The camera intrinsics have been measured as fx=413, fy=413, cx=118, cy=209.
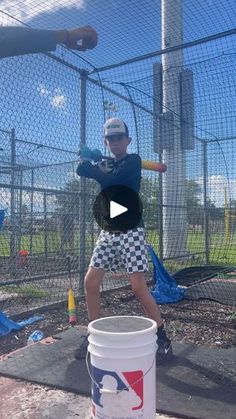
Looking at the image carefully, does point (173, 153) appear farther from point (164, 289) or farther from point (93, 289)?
point (93, 289)

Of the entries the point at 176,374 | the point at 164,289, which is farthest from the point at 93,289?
the point at 164,289

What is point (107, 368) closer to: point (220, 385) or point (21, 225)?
point (220, 385)

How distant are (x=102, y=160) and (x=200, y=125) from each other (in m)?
2.49

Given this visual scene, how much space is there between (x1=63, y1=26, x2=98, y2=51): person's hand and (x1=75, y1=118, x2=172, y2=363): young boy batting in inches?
35.2

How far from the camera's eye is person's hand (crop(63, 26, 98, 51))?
2406 mm

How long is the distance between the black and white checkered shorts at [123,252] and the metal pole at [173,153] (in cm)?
311

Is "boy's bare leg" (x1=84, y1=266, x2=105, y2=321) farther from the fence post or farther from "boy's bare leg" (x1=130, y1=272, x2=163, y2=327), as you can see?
the fence post

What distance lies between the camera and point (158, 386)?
262cm

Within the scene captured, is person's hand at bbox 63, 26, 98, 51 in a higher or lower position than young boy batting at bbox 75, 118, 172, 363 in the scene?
higher

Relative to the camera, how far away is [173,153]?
20.5 ft

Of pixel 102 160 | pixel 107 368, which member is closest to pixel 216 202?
pixel 102 160

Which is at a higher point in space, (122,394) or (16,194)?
(16,194)

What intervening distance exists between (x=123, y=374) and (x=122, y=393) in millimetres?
91
